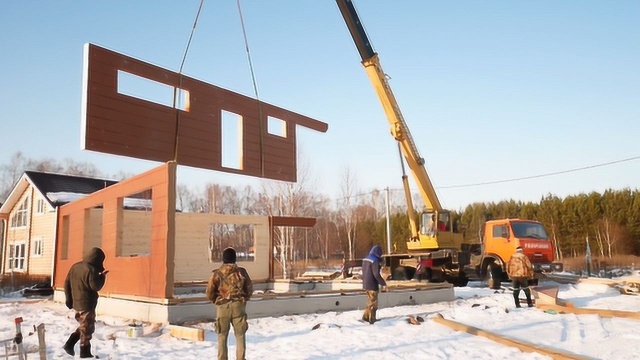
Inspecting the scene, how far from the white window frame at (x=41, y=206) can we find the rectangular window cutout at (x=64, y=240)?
1173cm

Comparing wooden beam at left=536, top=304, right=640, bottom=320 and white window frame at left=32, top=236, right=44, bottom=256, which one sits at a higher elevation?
white window frame at left=32, top=236, right=44, bottom=256

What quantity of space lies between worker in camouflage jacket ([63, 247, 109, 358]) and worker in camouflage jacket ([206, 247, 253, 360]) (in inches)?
74.6

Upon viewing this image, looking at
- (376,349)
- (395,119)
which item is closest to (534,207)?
(395,119)

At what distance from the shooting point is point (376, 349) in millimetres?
7422

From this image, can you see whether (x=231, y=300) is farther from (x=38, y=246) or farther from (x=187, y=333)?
(x=38, y=246)

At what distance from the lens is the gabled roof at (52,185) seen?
2586cm

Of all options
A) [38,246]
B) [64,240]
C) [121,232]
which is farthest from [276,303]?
[38,246]

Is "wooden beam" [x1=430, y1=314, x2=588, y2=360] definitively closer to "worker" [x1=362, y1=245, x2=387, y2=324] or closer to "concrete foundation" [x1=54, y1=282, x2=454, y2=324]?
"worker" [x1=362, y1=245, x2=387, y2=324]

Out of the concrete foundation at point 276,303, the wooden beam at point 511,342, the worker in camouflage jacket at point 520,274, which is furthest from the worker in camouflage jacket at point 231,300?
the worker in camouflage jacket at point 520,274

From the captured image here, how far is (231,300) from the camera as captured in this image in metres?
6.26

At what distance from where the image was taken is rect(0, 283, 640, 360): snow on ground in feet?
23.5

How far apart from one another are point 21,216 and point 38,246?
3426 mm

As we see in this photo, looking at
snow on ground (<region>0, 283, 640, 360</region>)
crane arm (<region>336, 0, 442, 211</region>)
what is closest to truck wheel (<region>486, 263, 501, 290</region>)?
crane arm (<region>336, 0, 442, 211</region>)

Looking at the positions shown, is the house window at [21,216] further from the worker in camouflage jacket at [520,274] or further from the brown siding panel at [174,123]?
the worker in camouflage jacket at [520,274]
